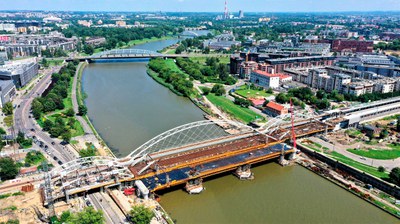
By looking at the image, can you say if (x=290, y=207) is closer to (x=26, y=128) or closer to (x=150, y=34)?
(x=26, y=128)

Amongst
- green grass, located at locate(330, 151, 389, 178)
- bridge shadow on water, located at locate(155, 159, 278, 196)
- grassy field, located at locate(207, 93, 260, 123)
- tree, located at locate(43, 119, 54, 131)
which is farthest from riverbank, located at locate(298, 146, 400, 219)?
tree, located at locate(43, 119, 54, 131)

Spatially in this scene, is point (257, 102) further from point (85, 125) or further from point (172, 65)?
point (172, 65)

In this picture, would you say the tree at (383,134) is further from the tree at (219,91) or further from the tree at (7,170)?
the tree at (7,170)

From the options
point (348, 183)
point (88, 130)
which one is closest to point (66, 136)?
point (88, 130)

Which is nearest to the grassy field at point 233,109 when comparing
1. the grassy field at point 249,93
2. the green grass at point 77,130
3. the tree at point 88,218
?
the grassy field at point 249,93

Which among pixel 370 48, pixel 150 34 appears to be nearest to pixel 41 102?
pixel 370 48
